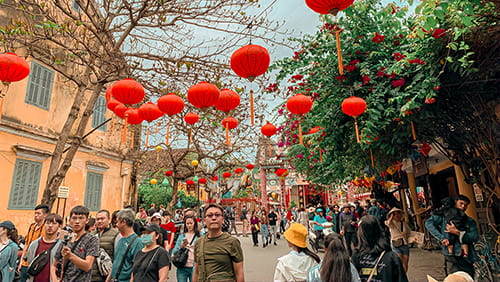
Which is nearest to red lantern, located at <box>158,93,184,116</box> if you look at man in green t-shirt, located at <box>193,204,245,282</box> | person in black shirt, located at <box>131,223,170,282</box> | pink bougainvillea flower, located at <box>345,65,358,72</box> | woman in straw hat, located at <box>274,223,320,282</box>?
person in black shirt, located at <box>131,223,170,282</box>

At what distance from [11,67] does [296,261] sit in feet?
17.2

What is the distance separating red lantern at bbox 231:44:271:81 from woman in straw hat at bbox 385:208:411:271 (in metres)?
3.77

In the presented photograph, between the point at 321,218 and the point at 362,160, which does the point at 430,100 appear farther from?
the point at 321,218

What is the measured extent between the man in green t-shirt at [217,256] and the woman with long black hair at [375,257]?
1328mm

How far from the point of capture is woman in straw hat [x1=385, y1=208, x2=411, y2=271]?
16.0 ft

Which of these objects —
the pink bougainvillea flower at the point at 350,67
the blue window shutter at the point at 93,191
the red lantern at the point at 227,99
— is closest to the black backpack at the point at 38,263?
the red lantern at the point at 227,99

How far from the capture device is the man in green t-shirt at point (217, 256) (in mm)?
2912

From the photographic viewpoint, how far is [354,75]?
6.25 meters

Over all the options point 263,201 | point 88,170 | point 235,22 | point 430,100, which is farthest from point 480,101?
point 263,201

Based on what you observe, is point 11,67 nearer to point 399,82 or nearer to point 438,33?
point 399,82

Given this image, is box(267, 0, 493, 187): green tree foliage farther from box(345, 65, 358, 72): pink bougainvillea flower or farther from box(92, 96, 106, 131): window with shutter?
box(92, 96, 106, 131): window with shutter

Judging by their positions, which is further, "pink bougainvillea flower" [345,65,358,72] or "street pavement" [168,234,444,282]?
"street pavement" [168,234,444,282]

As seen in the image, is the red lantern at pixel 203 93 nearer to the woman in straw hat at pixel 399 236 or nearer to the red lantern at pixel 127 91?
the red lantern at pixel 127 91

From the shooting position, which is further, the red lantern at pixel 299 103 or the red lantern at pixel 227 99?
the red lantern at pixel 299 103
